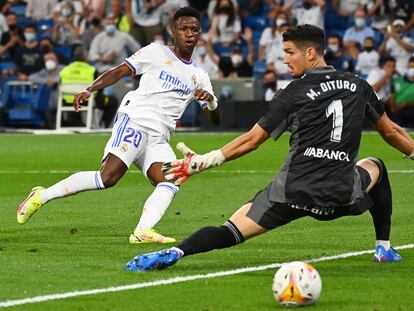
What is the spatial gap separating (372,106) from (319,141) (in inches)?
23.0

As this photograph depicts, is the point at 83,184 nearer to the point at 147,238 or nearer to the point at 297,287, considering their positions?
the point at 147,238

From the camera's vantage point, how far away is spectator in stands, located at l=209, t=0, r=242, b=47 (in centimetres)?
3108

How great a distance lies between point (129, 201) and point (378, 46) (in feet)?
50.9

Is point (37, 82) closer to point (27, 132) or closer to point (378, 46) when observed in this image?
point (27, 132)

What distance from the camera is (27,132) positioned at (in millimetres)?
29688

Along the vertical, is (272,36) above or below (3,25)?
above

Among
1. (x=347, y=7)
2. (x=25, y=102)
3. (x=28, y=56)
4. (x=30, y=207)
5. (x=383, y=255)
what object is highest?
(x=383, y=255)

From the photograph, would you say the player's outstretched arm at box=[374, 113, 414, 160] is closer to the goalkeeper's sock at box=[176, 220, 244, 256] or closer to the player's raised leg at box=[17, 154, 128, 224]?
the goalkeeper's sock at box=[176, 220, 244, 256]

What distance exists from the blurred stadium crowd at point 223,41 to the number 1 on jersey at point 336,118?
1875cm

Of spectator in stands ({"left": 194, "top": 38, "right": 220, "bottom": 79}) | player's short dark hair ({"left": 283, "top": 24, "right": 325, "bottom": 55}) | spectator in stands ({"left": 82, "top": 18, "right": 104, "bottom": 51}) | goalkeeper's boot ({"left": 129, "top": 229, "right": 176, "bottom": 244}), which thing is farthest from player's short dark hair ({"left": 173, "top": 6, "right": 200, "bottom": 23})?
spectator in stands ({"left": 82, "top": 18, "right": 104, "bottom": 51})

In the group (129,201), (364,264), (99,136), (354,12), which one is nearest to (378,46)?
(354,12)

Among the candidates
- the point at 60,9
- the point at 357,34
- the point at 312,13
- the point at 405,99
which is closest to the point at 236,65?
the point at 312,13

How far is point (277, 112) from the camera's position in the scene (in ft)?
29.2

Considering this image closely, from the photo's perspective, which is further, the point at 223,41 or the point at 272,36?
the point at 223,41
